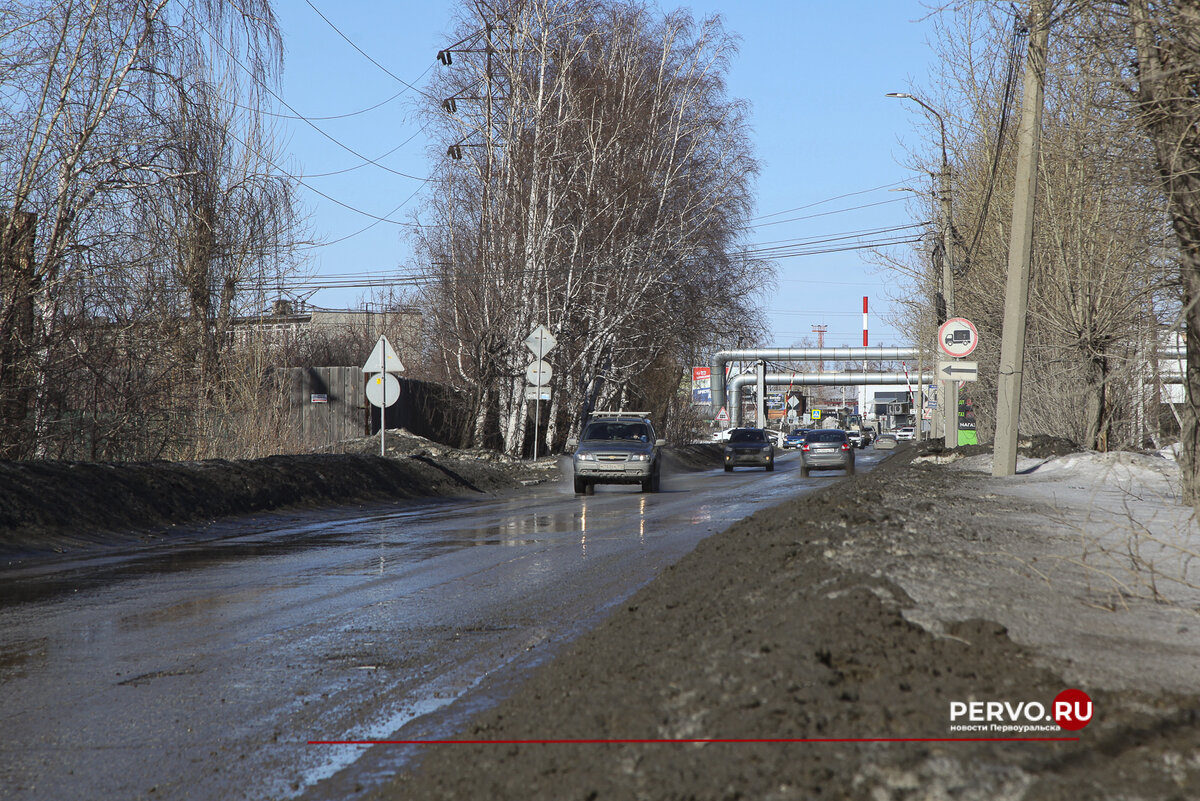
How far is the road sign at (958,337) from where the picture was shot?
74.4ft

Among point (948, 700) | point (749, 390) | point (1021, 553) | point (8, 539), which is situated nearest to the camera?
point (948, 700)

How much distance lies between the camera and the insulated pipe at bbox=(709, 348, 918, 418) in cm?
8469

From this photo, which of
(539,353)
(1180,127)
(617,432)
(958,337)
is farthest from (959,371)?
(1180,127)

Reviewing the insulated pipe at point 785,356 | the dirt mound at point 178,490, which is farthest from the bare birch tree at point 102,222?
the insulated pipe at point 785,356

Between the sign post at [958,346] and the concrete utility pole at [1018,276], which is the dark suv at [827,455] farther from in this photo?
the concrete utility pole at [1018,276]

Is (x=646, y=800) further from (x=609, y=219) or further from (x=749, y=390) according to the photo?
(x=749, y=390)

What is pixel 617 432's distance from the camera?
2600 cm

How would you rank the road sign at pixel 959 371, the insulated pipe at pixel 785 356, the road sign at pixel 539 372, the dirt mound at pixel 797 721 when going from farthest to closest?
the insulated pipe at pixel 785 356 < the road sign at pixel 539 372 < the road sign at pixel 959 371 < the dirt mound at pixel 797 721

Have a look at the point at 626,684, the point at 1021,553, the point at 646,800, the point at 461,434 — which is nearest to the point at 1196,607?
the point at 1021,553

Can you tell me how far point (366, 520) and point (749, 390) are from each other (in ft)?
313

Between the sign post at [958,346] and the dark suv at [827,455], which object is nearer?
the sign post at [958,346]

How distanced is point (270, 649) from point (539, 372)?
21711 millimetres

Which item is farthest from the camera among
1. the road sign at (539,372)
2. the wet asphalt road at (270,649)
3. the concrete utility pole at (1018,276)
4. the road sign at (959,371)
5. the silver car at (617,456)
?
the road sign at (539,372)

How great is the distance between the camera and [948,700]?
4.16 meters
